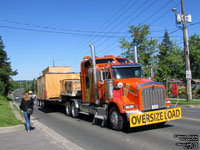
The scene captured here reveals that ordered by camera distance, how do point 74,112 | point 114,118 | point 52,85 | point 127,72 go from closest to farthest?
point 114,118, point 127,72, point 74,112, point 52,85

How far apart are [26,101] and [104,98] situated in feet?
10.8

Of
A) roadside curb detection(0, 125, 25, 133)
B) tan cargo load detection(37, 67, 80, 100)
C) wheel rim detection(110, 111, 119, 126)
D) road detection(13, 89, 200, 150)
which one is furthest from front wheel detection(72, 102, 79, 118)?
wheel rim detection(110, 111, 119, 126)

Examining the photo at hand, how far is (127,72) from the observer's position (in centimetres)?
966

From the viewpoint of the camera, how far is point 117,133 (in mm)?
8219

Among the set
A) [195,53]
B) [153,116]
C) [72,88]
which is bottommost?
[153,116]

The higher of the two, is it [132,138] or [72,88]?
[72,88]

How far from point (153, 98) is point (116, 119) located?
163 cm

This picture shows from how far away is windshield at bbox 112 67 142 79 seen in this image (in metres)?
9.48

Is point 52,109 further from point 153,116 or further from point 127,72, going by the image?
point 153,116

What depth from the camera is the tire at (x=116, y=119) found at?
8258mm

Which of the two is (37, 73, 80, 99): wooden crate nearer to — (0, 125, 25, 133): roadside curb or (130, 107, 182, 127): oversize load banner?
(0, 125, 25, 133): roadside curb

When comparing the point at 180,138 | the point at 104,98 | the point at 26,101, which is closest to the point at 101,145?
the point at 180,138

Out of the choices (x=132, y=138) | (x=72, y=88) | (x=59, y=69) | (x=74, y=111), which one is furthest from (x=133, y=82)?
(x=59, y=69)

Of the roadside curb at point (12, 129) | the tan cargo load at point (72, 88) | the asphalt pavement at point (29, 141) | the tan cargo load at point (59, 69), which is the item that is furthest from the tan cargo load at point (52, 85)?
the asphalt pavement at point (29, 141)
